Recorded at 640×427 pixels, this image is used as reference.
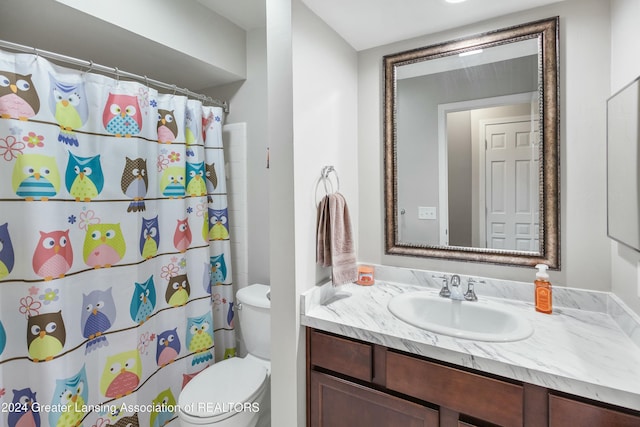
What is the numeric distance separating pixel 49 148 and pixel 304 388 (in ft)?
5.15

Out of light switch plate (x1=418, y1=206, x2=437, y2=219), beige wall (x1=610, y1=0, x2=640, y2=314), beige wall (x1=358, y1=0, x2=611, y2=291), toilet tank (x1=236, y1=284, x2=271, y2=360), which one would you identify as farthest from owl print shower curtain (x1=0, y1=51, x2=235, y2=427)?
beige wall (x1=610, y1=0, x2=640, y2=314)

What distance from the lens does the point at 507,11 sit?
1.41 m

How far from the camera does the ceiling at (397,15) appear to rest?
1.36m

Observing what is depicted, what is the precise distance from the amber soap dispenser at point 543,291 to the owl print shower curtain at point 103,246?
184 centimetres

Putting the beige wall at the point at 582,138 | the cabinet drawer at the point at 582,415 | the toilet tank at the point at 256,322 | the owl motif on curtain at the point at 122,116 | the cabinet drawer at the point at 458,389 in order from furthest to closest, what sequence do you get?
1. the toilet tank at the point at 256,322
2. the owl motif on curtain at the point at 122,116
3. the beige wall at the point at 582,138
4. the cabinet drawer at the point at 458,389
5. the cabinet drawer at the point at 582,415

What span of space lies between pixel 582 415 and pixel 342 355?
76cm

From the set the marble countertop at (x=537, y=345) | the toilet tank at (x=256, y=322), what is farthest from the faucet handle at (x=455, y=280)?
the toilet tank at (x=256, y=322)

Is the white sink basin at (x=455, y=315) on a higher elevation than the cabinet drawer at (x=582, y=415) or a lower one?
higher

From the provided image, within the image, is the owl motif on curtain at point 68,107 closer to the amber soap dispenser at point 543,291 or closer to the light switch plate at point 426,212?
the light switch plate at point 426,212

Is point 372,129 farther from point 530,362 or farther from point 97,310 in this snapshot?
point 97,310

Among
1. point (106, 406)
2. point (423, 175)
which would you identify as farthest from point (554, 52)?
point (106, 406)

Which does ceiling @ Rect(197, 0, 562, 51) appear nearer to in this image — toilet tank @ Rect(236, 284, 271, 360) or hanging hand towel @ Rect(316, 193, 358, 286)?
hanging hand towel @ Rect(316, 193, 358, 286)

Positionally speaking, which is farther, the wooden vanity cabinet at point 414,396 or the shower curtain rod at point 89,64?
the shower curtain rod at point 89,64

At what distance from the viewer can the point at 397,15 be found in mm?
1447
